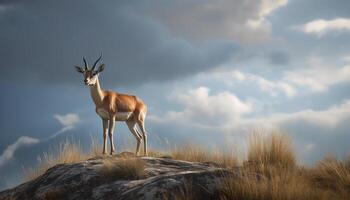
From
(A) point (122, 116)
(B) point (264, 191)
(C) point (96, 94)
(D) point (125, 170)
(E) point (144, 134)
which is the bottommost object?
(B) point (264, 191)

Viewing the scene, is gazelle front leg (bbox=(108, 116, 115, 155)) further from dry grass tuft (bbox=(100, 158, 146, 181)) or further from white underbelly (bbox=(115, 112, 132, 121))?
dry grass tuft (bbox=(100, 158, 146, 181))

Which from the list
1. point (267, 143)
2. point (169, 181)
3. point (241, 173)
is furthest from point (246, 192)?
point (267, 143)

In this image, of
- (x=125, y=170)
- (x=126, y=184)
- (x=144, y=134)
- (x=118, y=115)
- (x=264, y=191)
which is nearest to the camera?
(x=264, y=191)

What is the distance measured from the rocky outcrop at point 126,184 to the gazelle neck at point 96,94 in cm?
348

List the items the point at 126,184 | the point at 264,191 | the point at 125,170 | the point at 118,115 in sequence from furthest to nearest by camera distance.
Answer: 1. the point at 118,115
2. the point at 125,170
3. the point at 126,184
4. the point at 264,191

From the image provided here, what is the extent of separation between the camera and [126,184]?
817 cm

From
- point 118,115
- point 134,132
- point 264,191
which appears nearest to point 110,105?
point 118,115

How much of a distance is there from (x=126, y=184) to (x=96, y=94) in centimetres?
585

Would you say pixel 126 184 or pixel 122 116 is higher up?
pixel 122 116

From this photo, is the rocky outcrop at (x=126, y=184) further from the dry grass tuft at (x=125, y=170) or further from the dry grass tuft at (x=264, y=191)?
the dry grass tuft at (x=264, y=191)

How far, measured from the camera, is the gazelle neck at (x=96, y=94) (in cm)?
1369

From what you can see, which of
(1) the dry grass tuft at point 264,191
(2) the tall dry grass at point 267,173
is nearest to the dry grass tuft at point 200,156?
(2) the tall dry grass at point 267,173

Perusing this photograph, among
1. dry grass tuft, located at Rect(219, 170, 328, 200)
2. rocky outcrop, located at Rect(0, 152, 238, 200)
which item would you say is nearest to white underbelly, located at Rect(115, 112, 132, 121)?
rocky outcrop, located at Rect(0, 152, 238, 200)

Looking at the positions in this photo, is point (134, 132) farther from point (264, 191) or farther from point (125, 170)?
point (264, 191)
